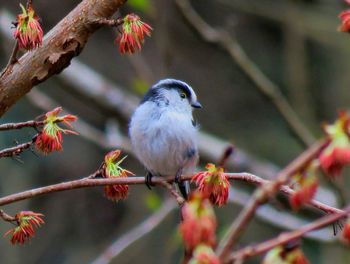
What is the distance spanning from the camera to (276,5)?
624 centimetres

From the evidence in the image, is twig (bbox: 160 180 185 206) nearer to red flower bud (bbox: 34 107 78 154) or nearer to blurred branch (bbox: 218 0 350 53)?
red flower bud (bbox: 34 107 78 154)

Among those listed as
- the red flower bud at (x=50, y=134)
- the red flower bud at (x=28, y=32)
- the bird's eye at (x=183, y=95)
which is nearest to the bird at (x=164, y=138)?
the bird's eye at (x=183, y=95)

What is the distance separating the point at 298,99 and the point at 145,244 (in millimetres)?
1595

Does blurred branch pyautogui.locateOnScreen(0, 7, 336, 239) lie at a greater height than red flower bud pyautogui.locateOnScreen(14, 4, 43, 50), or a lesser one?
greater

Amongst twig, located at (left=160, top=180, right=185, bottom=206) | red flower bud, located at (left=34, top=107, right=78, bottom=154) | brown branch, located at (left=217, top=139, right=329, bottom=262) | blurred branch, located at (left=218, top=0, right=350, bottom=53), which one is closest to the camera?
brown branch, located at (left=217, top=139, right=329, bottom=262)

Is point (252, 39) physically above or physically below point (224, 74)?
above

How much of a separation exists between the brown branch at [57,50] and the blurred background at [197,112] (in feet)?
8.43

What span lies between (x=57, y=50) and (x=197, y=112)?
180 inches

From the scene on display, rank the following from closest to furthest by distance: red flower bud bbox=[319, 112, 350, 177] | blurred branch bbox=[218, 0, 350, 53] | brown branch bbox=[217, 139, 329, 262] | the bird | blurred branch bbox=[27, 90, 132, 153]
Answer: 1. brown branch bbox=[217, 139, 329, 262]
2. red flower bud bbox=[319, 112, 350, 177]
3. the bird
4. blurred branch bbox=[27, 90, 132, 153]
5. blurred branch bbox=[218, 0, 350, 53]

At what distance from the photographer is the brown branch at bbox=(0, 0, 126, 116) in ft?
5.32

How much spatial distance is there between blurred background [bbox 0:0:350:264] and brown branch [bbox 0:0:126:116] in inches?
101

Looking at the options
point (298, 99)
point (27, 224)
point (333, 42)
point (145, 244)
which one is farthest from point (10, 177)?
point (27, 224)

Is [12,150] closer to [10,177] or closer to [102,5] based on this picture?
[102,5]

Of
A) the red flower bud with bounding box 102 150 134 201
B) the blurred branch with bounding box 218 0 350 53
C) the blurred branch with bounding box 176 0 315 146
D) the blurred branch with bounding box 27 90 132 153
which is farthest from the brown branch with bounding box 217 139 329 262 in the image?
the blurred branch with bounding box 218 0 350 53
